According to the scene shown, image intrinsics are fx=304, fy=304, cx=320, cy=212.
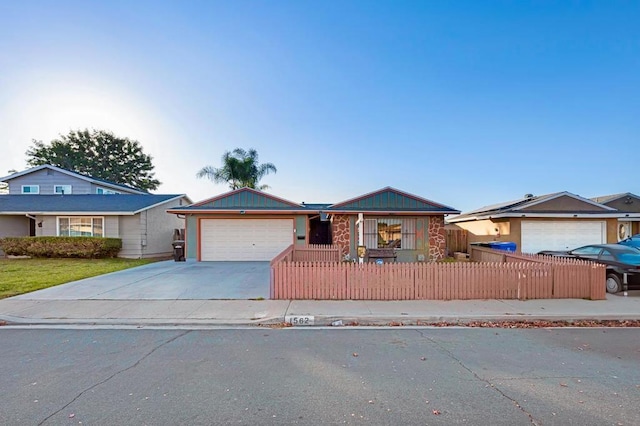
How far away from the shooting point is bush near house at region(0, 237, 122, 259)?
16.0 metres

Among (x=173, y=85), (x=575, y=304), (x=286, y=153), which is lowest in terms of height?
(x=575, y=304)

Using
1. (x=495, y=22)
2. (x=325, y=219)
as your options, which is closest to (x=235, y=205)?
(x=325, y=219)

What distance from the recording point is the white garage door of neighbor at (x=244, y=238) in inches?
630

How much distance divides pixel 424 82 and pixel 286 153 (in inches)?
385

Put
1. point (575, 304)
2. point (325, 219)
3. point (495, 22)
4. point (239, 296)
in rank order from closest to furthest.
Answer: point (575, 304)
point (239, 296)
point (495, 22)
point (325, 219)

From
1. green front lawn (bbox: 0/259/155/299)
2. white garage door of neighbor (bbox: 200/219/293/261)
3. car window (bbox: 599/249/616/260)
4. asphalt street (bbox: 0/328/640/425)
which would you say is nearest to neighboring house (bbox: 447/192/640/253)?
A: car window (bbox: 599/249/616/260)

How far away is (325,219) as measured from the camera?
17.7 metres

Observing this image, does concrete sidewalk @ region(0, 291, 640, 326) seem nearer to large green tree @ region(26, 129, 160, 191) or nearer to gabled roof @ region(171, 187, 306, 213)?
gabled roof @ region(171, 187, 306, 213)

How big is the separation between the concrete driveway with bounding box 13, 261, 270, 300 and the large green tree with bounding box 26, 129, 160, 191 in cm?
3989

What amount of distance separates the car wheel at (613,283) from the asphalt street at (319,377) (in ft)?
12.4

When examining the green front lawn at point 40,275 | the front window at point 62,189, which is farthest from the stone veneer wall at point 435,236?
the front window at point 62,189

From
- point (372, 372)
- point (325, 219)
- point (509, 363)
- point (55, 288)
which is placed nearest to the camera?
point (372, 372)

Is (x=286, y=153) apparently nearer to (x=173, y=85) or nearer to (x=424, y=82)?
(x=173, y=85)

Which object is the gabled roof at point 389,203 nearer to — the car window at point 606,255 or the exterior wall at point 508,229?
the exterior wall at point 508,229
